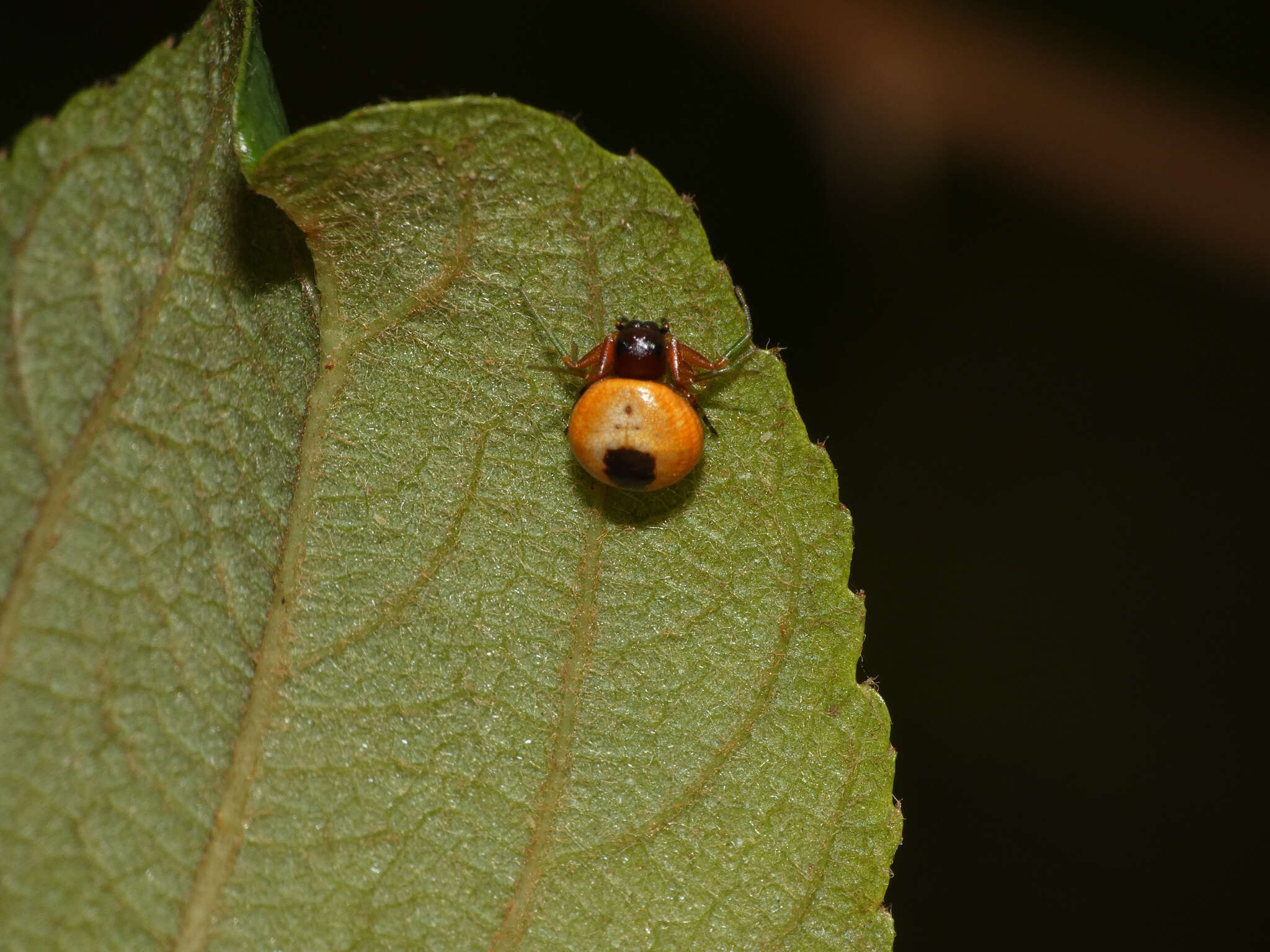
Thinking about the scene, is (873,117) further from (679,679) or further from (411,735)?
(411,735)

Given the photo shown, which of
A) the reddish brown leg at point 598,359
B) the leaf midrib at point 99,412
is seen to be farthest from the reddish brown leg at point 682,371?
the leaf midrib at point 99,412

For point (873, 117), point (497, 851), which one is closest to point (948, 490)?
point (873, 117)

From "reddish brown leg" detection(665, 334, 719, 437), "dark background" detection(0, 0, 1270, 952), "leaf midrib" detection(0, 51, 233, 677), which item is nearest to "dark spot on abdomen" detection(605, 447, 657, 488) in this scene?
"reddish brown leg" detection(665, 334, 719, 437)

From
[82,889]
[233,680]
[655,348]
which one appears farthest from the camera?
[655,348]

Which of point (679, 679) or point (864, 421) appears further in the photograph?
point (864, 421)

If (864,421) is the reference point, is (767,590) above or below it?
below

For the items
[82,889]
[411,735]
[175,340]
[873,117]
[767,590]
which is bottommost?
[82,889]

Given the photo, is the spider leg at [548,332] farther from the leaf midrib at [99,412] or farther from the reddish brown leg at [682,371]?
the leaf midrib at [99,412]
